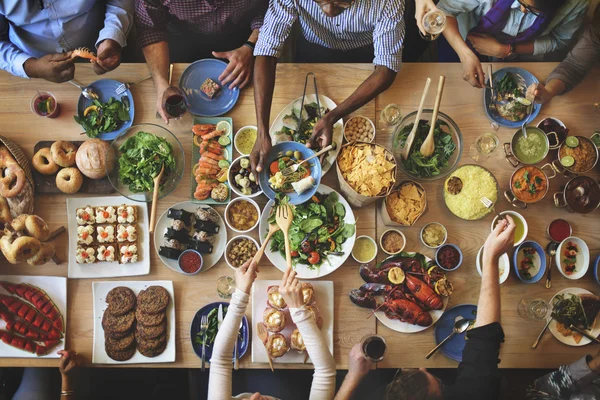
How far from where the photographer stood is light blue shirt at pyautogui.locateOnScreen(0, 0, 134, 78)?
2.15 meters

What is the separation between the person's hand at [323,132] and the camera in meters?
2.12

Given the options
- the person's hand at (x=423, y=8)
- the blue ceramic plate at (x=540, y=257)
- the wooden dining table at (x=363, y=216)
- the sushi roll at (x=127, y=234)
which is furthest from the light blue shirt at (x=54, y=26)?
the blue ceramic plate at (x=540, y=257)

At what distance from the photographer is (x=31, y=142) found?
2.26 metres

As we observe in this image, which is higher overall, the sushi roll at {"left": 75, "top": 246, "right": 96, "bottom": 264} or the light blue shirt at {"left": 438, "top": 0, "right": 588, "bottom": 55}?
the light blue shirt at {"left": 438, "top": 0, "right": 588, "bottom": 55}

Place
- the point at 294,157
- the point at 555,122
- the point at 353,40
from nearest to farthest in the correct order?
the point at 294,157 < the point at 555,122 < the point at 353,40

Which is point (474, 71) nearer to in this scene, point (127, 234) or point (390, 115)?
point (390, 115)

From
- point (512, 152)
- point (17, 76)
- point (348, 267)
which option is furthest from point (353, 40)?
point (17, 76)

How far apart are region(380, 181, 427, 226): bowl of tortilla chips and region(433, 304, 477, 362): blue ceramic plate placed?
0.56m

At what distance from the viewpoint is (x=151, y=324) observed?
2.15m

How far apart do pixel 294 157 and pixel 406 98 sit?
2.56ft

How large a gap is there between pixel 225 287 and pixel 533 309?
68.3 inches

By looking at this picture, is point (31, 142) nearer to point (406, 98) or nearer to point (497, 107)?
point (406, 98)

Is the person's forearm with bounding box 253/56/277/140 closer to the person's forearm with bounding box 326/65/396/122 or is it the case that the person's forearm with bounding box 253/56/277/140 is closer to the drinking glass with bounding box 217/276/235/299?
the person's forearm with bounding box 326/65/396/122

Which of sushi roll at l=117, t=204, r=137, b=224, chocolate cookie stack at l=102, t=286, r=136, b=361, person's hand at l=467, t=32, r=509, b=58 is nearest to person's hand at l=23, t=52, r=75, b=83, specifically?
sushi roll at l=117, t=204, r=137, b=224
